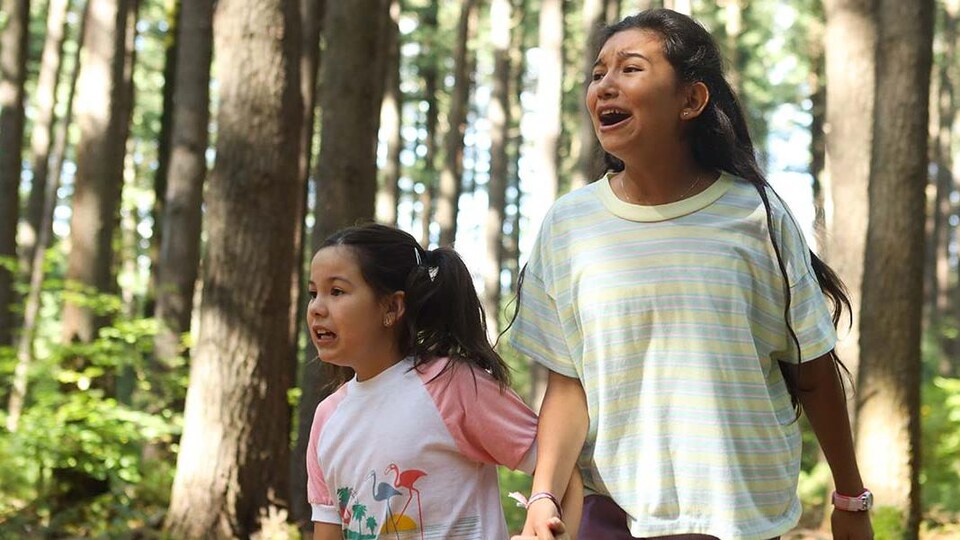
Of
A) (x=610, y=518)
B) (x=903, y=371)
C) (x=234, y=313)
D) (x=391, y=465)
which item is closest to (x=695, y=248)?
(x=610, y=518)

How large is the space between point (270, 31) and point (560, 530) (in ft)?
20.0

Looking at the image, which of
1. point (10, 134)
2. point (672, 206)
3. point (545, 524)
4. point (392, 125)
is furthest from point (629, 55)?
point (392, 125)

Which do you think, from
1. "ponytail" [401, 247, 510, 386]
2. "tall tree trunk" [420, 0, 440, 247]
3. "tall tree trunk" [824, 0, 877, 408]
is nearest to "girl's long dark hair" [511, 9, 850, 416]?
"ponytail" [401, 247, 510, 386]

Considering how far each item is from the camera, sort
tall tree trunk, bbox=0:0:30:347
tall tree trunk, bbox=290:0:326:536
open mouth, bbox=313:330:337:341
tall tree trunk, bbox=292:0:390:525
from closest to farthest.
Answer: open mouth, bbox=313:330:337:341 → tall tree trunk, bbox=292:0:390:525 → tall tree trunk, bbox=290:0:326:536 → tall tree trunk, bbox=0:0:30:347

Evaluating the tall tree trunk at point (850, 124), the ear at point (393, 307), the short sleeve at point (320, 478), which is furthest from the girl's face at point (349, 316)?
the tall tree trunk at point (850, 124)

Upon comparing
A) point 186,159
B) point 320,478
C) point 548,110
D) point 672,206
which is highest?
point 548,110

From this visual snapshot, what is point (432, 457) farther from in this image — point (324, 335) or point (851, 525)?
point (851, 525)

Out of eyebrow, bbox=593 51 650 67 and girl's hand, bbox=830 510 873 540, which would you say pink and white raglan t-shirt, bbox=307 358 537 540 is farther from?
eyebrow, bbox=593 51 650 67

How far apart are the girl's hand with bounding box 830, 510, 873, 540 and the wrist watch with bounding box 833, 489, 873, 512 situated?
0.01 metres

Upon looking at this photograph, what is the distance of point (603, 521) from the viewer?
3057mm

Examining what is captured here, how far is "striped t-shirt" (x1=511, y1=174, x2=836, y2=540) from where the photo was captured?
291 centimetres

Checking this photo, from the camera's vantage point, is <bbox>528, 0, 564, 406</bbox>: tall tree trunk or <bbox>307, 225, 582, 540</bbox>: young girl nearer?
<bbox>307, 225, 582, 540</bbox>: young girl

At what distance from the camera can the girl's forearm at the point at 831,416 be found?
304 centimetres

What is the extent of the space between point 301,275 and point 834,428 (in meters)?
9.83
